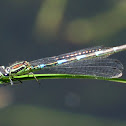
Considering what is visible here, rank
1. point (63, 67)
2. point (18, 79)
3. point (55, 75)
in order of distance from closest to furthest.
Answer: point (55, 75) < point (18, 79) < point (63, 67)

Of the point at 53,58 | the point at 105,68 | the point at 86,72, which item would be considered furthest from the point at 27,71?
the point at 105,68

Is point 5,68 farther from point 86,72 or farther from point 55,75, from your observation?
point 86,72

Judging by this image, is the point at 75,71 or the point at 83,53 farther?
the point at 83,53

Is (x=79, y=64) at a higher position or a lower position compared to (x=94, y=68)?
higher

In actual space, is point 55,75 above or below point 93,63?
below

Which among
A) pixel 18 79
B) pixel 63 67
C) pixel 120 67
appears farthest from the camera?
pixel 63 67

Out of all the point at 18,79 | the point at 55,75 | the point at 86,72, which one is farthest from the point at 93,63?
the point at 18,79

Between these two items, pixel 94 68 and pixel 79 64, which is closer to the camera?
pixel 94 68

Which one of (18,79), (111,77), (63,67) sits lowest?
(18,79)
